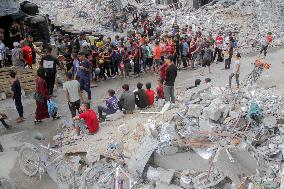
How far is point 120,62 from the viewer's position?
57.9ft

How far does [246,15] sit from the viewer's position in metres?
25.8

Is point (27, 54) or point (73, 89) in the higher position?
point (27, 54)

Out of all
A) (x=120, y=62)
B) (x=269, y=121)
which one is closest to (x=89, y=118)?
(x=269, y=121)

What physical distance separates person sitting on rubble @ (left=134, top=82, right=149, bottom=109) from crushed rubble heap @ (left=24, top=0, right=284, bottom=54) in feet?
35.9

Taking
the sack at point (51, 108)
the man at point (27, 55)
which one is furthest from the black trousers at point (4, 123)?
the man at point (27, 55)

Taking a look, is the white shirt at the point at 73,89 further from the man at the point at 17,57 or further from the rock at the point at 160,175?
the rock at the point at 160,175

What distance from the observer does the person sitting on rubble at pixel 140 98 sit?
1282 centimetres

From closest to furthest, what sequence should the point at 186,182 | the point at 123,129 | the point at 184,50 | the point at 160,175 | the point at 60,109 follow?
the point at 186,182
the point at 160,175
the point at 123,129
the point at 60,109
the point at 184,50

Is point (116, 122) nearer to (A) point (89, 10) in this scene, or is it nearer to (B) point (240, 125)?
(B) point (240, 125)

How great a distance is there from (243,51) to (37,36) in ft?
31.8

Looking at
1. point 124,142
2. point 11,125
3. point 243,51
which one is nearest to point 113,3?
point 243,51

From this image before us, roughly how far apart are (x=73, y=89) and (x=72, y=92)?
10cm

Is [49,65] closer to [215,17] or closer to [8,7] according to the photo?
[8,7]

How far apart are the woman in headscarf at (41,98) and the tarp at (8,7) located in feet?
22.0
